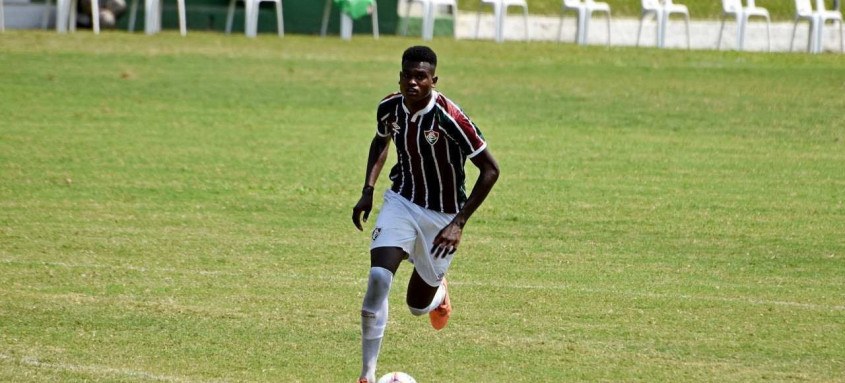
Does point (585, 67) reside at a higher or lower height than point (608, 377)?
lower

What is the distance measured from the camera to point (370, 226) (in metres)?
13.4

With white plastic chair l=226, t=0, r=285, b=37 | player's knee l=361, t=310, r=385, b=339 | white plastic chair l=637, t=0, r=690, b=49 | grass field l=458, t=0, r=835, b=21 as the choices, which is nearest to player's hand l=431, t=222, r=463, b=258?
player's knee l=361, t=310, r=385, b=339

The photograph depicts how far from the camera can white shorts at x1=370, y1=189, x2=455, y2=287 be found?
830 cm

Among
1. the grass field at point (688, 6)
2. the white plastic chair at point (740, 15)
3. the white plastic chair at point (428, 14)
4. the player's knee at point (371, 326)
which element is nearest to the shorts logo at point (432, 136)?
the player's knee at point (371, 326)

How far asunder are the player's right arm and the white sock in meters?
0.65

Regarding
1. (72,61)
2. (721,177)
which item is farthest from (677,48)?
(721,177)

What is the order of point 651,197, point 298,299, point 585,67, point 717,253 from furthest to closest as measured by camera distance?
point 585,67 → point 651,197 → point 717,253 → point 298,299

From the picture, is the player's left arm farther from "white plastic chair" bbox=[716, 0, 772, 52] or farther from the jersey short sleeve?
"white plastic chair" bbox=[716, 0, 772, 52]

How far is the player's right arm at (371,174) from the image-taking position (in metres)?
8.62

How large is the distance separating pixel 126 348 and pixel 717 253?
5.67 m

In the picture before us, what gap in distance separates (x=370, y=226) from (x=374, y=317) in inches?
214

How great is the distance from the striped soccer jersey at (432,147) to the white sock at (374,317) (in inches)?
26.6

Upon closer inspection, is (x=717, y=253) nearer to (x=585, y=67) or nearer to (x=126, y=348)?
(x=126, y=348)

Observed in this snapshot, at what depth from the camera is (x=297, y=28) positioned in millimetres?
31594
